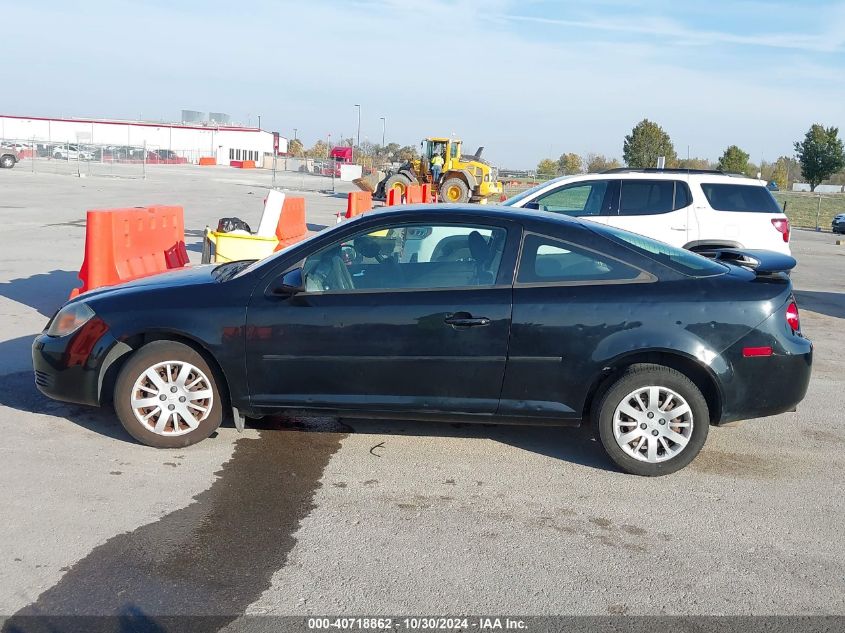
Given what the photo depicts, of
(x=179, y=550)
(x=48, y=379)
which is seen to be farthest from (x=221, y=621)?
(x=48, y=379)

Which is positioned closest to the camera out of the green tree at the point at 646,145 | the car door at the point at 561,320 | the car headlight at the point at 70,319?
the car door at the point at 561,320

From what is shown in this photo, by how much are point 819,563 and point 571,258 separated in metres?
2.16

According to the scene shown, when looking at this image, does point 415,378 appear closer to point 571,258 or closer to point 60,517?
point 571,258

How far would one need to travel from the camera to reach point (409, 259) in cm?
549

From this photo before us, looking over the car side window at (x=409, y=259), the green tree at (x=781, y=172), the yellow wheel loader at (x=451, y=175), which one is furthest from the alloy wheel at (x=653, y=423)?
the green tree at (x=781, y=172)

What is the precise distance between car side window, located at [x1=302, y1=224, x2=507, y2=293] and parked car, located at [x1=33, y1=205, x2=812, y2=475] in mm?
10

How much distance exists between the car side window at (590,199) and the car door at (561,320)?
5.71m

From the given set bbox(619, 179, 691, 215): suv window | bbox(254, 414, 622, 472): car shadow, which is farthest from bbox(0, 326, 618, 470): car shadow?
bbox(619, 179, 691, 215): suv window

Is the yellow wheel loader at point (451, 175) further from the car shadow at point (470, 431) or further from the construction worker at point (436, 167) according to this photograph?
the car shadow at point (470, 431)

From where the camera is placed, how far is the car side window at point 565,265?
529 cm

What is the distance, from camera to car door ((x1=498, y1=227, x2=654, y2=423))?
516 centimetres

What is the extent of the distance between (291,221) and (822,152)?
59.9m

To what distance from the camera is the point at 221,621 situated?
349cm

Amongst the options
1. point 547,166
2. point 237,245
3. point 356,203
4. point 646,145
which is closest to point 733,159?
point 646,145
